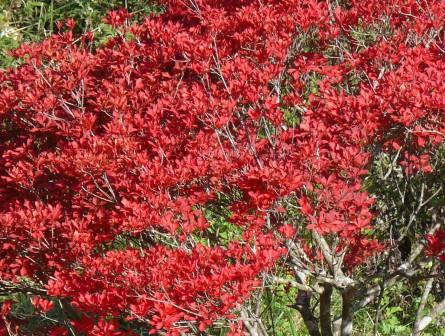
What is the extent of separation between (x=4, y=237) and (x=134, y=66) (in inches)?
46.1

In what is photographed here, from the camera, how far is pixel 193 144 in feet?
10.9

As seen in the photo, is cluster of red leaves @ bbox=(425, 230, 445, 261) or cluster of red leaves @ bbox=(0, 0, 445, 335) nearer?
cluster of red leaves @ bbox=(0, 0, 445, 335)

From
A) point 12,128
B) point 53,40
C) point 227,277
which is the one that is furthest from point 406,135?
point 12,128

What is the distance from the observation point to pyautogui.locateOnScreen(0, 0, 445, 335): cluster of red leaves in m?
3.09

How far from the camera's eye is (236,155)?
3322mm

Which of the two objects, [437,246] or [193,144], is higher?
[193,144]

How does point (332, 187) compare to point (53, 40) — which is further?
point (53, 40)

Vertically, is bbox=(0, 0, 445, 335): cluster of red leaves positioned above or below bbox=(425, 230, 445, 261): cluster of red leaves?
above

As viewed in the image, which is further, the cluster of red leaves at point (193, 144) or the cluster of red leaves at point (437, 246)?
the cluster of red leaves at point (437, 246)

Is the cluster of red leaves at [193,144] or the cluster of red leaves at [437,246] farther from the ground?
the cluster of red leaves at [193,144]

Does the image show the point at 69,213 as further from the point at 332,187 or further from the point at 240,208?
the point at 332,187

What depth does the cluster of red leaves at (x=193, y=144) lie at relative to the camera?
3.09 meters

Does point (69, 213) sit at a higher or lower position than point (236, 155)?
lower

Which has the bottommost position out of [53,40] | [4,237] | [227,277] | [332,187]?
[4,237]
